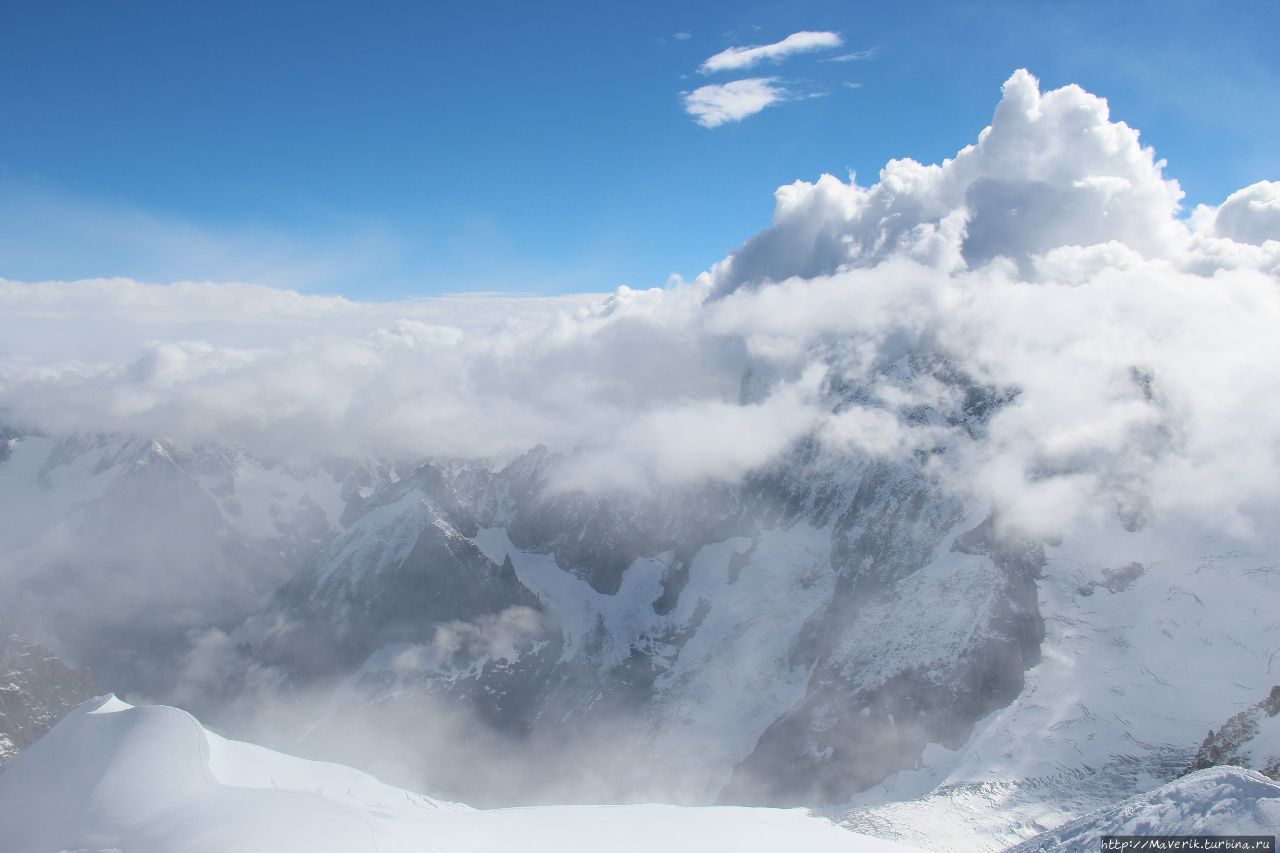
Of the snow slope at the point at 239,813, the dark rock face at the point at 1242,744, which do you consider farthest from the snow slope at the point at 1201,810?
the dark rock face at the point at 1242,744

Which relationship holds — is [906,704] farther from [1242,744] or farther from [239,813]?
[239,813]

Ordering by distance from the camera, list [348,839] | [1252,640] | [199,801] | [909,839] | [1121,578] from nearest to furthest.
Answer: [348,839], [199,801], [909,839], [1252,640], [1121,578]

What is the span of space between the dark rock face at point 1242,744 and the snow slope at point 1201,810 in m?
94.8

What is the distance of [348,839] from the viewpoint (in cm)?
3931

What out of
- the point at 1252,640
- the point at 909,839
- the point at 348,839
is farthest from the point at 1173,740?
the point at 348,839

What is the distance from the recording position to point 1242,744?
116m

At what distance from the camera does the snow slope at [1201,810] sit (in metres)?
33.7

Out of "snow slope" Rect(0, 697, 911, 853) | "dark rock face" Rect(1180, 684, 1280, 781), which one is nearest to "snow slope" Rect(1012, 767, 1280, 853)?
"snow slope" Rect(0, 697, 911, 853)

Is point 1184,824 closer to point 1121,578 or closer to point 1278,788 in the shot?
point 1278,788

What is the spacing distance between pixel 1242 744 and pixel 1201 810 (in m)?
105

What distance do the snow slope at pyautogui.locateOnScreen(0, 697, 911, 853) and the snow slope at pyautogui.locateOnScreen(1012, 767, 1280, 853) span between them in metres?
18.6

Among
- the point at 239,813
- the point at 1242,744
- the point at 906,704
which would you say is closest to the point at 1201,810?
the point at 239,813

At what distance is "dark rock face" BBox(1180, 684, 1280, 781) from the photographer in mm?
111988

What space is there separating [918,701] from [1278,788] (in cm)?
15278
